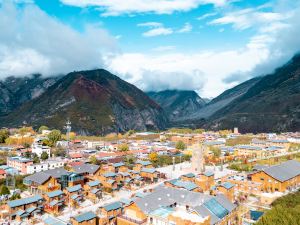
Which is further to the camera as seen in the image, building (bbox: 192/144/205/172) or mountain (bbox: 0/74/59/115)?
mountain (bbox: 0/74/59/115)

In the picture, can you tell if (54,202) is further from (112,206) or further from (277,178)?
(277,178)

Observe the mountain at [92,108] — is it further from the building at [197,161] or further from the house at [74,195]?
the house at [74,195]

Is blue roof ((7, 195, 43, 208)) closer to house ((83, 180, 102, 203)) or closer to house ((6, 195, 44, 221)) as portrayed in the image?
house ((6, 195, 44, 221))

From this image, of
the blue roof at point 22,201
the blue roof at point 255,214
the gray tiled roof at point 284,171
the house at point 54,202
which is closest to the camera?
the blue roof at point 255,214

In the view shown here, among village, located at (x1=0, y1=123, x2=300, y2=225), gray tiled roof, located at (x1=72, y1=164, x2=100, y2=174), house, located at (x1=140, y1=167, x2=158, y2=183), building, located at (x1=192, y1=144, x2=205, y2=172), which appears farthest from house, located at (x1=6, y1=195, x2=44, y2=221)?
building, located at (x1=192, y1=144, x2=205, y2=172)

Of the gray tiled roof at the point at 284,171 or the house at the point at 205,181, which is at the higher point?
the gray tiled roof at the point at 284,171

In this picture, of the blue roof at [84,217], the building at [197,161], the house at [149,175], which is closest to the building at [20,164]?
the house at [149,175]
